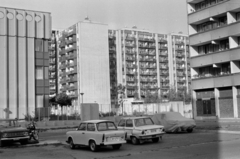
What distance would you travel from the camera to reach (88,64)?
105 m

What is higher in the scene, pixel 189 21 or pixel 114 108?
pixel 189 21

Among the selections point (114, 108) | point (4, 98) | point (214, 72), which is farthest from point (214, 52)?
point (4, 98)

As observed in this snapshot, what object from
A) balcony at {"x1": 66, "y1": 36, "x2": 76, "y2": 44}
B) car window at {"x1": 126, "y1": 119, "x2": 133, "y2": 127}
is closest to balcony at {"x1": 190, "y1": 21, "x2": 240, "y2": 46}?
car window at {"x1": 126, "y1": 119, "x2": 133, "y2": 127}

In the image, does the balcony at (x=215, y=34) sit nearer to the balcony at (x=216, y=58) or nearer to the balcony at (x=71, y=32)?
the balcony at (x=216, y=58)

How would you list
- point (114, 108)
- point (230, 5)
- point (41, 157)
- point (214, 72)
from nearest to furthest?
point (41, 157) → point (230, 5) → point (214, 72) → point (114, 108)

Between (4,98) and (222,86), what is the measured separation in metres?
32.2

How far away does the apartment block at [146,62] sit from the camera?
11919 cm

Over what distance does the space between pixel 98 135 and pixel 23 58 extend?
41305 millimetres

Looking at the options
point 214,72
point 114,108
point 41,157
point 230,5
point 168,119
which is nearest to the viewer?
point 41,157

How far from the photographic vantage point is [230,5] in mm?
47906

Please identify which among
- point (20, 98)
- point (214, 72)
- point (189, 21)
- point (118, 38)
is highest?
point (118, 38)

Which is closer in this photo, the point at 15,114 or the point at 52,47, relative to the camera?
the point at 15,114

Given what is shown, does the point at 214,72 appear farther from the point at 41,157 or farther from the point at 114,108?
the point at 41,157

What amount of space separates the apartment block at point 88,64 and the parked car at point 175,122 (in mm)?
75786
